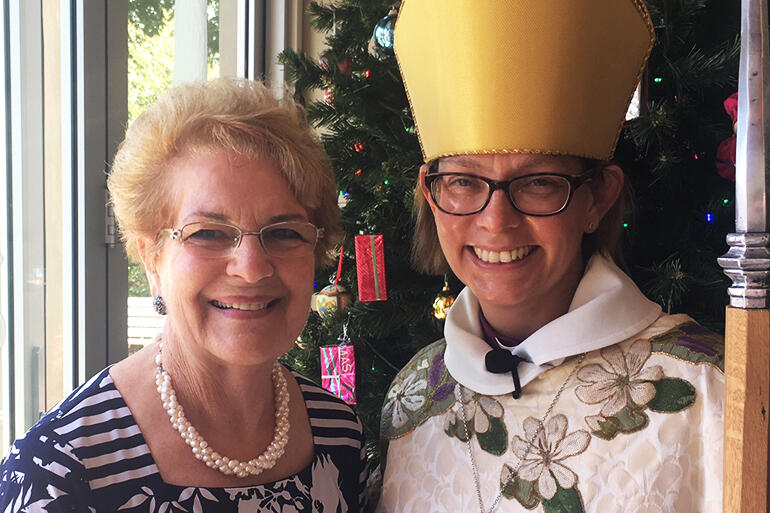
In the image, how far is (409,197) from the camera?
1.71 m

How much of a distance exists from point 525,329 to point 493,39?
0.53 metres

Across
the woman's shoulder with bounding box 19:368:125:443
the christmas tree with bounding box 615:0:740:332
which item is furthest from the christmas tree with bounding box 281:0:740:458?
the woman's shoulder with bounding box 19:368:125:443

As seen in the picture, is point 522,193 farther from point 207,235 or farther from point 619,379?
point 207,235

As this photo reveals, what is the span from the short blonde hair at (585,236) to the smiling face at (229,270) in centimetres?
38

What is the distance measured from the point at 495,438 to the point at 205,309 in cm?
56

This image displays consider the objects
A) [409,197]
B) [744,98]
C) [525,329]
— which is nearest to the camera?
[744,98]

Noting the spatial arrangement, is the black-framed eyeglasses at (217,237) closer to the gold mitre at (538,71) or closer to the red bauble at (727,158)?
the gold mitre at (538,71)

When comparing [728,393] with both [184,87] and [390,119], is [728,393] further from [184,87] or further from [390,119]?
[390,119]

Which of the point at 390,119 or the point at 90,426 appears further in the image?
the point at 390,119

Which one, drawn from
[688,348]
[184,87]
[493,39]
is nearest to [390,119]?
[493,39]

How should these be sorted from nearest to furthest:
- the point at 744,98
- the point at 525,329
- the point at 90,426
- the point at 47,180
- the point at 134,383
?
the point at 744,98 → the point at 90,426 → the point at 134,383 → the point at 525,329 → the point at 47,180

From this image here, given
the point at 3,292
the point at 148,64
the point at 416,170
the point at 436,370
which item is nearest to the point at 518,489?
the point at 436,370

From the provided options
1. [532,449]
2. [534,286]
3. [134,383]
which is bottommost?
[532,449]

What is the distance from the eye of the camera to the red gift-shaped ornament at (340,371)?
1.74 metres
